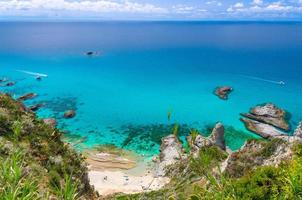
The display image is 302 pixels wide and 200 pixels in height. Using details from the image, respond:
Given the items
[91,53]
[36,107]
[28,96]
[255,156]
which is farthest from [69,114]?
[91,53]

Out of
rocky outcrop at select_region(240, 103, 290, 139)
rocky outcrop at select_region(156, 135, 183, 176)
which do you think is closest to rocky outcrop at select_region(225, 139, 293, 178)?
rocky outcrop at select_region(156, 135, 183, 176)

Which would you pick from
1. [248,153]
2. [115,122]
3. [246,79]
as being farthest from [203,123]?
[246,79]

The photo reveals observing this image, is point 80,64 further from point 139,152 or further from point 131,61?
point 139,152

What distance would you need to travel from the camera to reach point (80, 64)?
346 feet

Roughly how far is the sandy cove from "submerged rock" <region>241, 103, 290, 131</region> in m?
23.6

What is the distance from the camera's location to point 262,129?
49.3 meters

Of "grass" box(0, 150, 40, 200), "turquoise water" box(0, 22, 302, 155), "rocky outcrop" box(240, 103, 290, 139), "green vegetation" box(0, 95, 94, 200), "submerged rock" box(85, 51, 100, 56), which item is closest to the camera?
"grass" box(0, 150, 40, 200)

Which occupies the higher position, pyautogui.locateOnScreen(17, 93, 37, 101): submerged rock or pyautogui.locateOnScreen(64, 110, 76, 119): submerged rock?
pyautogui.locateOnScreen(64, 110, 76, 119): submerged rock

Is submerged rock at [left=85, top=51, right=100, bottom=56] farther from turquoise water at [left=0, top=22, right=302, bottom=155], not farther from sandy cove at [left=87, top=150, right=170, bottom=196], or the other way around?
sandy cove at [left=87, top=150, right=170, bottom=196]

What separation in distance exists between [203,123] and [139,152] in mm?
16172

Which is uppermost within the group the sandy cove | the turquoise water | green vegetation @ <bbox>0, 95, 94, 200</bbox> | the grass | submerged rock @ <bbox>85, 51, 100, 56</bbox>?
the grass

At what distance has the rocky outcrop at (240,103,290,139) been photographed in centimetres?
4842

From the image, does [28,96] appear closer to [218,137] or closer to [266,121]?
[218,137]

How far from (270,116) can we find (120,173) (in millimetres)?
29770
